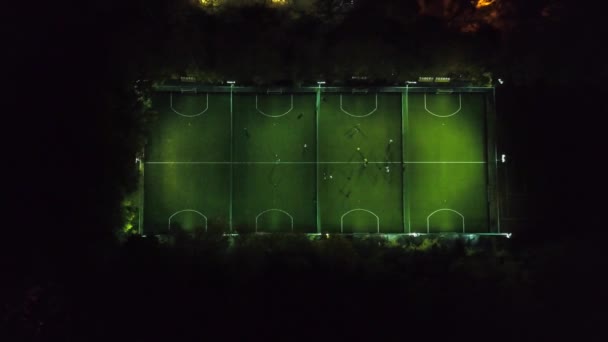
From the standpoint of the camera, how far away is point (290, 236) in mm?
9172

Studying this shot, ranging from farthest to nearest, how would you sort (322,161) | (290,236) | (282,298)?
(322,161) < (290,236) < (282,298)

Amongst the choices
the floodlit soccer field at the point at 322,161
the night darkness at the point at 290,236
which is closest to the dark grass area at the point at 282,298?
the night darkness at the point at 290,236

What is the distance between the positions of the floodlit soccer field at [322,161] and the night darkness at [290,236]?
512 mm

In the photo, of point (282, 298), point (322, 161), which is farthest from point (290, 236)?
point (322, 161)

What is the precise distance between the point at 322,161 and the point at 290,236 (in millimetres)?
1925

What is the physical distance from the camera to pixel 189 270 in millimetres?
8508

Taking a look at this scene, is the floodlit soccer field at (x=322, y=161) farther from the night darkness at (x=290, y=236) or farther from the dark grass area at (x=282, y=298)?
the dark grass area at (x=282, y=298)

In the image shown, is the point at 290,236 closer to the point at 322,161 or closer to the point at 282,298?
the point at 282,298

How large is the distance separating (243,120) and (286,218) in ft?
7.81

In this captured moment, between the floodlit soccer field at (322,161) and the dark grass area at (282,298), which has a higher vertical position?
the floodlit soccer field at (322,161)

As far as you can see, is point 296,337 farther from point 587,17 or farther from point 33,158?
point 587,17

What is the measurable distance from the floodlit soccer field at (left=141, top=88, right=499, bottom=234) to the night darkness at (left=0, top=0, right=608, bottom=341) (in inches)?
20.2

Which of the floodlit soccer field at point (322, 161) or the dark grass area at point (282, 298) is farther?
the floodlit soccer field at point (322, 161)

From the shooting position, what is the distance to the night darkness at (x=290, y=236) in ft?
27.4
